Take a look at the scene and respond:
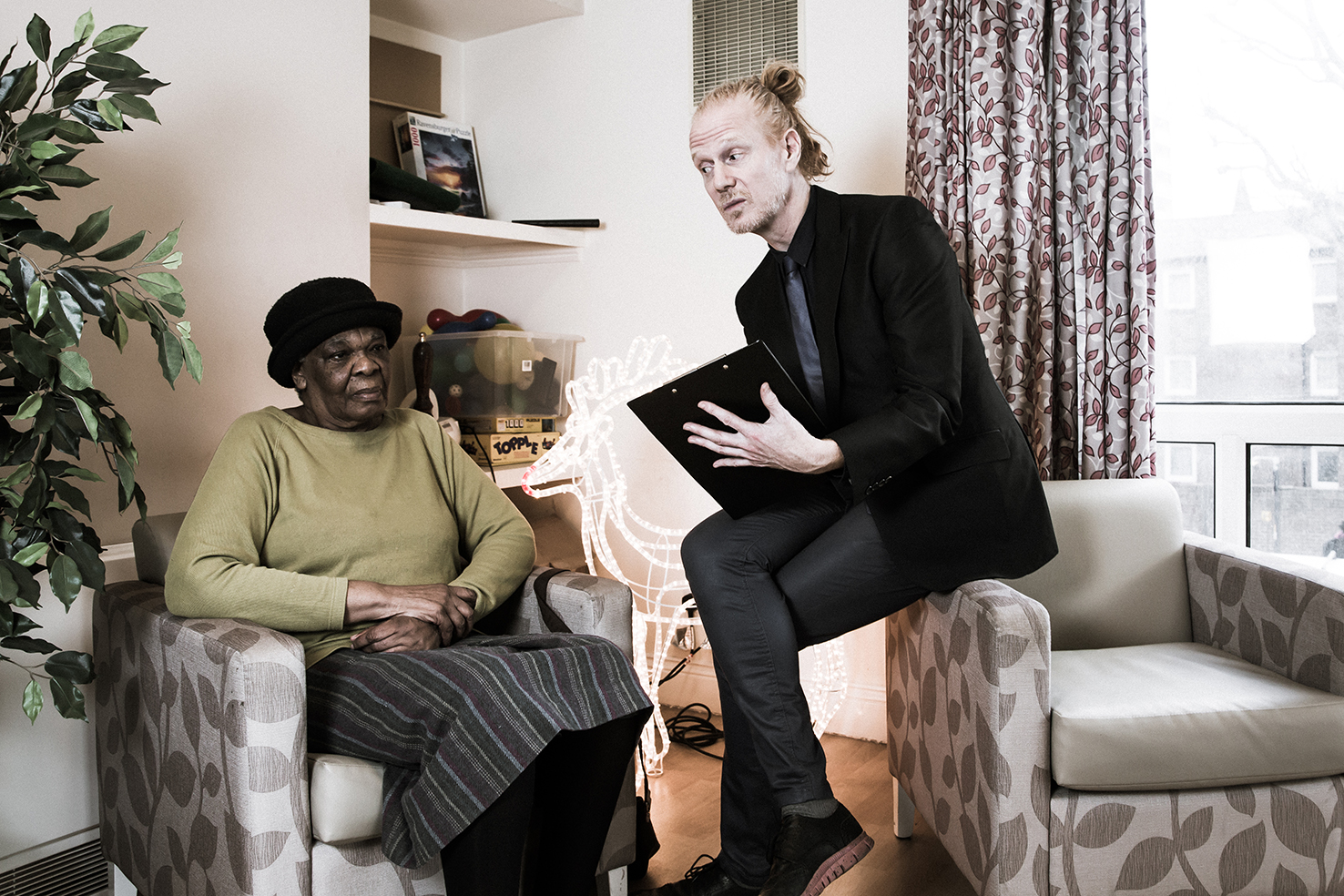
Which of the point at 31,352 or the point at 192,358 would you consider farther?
the point at 192,358

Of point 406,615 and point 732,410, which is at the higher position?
point 732,410

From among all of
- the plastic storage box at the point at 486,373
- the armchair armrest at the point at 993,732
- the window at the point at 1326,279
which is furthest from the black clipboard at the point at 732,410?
the window at the point at 1326,279

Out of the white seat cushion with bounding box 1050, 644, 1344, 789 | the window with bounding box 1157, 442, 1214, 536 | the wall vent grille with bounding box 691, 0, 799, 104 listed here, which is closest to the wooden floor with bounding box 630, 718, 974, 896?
the white seat cushion with bounding box 1050, 644, 1344, 789

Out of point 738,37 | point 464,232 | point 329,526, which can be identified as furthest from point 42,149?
point 738,37

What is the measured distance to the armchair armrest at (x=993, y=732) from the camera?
5.00 feet

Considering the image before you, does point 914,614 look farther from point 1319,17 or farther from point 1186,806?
point 1319,17

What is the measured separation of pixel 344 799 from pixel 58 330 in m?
0.73

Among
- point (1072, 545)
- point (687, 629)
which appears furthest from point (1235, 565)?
point (687, 629)

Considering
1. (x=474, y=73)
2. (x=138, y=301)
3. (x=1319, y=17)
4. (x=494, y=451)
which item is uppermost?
(x=474, y=73)

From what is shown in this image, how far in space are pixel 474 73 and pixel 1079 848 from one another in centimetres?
275

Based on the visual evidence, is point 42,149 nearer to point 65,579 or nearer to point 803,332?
point 65,579

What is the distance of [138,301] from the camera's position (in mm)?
1437

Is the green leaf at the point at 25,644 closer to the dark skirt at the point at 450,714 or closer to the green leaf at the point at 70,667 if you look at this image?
the green leaf at the point at 70,667

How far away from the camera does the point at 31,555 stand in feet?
4.55
